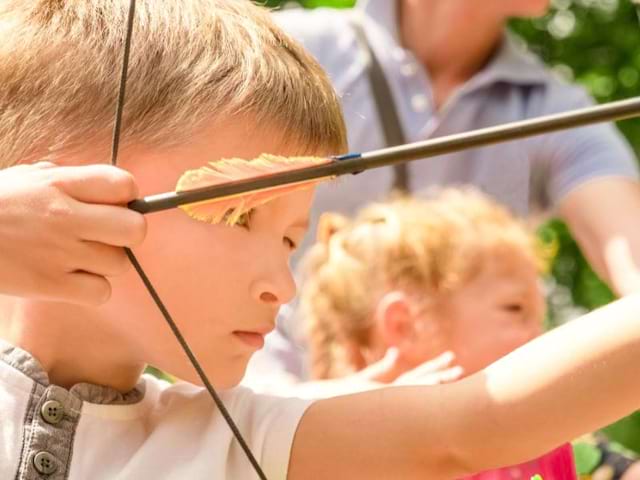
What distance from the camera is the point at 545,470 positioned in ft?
7.18

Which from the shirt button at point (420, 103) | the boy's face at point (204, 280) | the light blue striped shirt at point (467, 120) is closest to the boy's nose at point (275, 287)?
the boy's face at point (204, 280)

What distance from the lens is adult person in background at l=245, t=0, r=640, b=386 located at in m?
3.02

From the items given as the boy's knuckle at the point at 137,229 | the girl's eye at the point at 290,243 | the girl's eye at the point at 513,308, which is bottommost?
the girl's eye at the point at 513,308

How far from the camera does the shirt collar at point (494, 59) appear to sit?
126 inches

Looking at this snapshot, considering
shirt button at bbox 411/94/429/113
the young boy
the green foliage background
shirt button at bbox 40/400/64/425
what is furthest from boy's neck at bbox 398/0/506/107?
the green foliage background

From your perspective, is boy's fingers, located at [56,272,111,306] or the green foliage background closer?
boy's fingers, located at [56,272,111,306]

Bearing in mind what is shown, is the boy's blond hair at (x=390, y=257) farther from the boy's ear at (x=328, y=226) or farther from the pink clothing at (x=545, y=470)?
the pink clothing at (x=545, y=470)

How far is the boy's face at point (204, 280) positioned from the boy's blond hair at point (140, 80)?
41 millimetres

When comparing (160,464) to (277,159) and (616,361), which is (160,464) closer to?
(277,159)

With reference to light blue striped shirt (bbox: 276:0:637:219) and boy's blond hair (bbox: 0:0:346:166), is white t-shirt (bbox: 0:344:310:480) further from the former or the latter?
light blue striped shirt (bbox: 276:0:637:219)

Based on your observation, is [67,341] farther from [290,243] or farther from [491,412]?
[491,412]

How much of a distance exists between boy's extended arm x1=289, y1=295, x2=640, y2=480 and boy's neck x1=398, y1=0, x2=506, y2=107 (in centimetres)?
179

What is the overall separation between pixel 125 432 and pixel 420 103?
5.42 ft

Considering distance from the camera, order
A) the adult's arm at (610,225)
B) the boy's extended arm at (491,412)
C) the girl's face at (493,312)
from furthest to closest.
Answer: the adult's arm at (610,225)
the girl's face at (493,312)
the boy's extended arm at (491,412)
